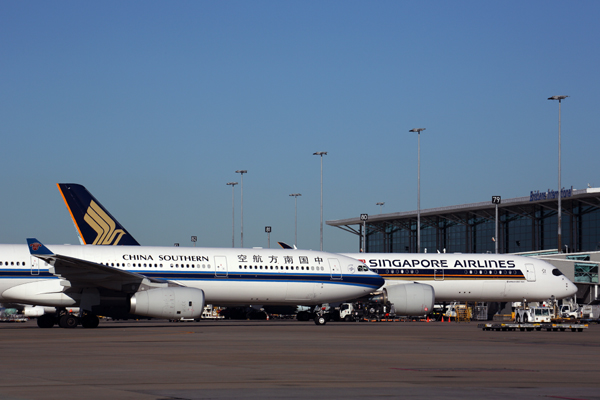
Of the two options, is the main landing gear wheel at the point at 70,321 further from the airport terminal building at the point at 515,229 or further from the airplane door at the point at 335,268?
the airport terminal building at the point at 515,229

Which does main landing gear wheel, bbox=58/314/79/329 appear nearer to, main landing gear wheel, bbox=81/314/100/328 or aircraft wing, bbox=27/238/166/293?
main landing gear wheel, bbox=81/314/100/328

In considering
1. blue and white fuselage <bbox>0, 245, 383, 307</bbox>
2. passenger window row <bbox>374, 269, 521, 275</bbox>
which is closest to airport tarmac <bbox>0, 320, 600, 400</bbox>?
blue and white fuselage <bbox>0, 245, 383, 307</bbox>

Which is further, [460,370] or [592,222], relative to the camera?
[592,222]

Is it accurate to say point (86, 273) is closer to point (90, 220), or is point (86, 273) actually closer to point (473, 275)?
point (90, 220)

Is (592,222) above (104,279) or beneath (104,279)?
above

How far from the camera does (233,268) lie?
37688mm

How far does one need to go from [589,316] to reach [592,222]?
98.5 feet

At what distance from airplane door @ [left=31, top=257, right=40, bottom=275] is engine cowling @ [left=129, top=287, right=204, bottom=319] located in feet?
14.9

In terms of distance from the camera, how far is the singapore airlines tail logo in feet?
167

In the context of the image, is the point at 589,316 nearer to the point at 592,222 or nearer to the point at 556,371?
the point at 592,222

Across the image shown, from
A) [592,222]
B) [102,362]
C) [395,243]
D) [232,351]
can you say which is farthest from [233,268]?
[395,243]

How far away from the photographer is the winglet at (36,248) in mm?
32125

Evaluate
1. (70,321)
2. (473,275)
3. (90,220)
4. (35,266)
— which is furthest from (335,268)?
(90,220)

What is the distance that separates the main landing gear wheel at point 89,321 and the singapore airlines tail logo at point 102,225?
55.1ft
